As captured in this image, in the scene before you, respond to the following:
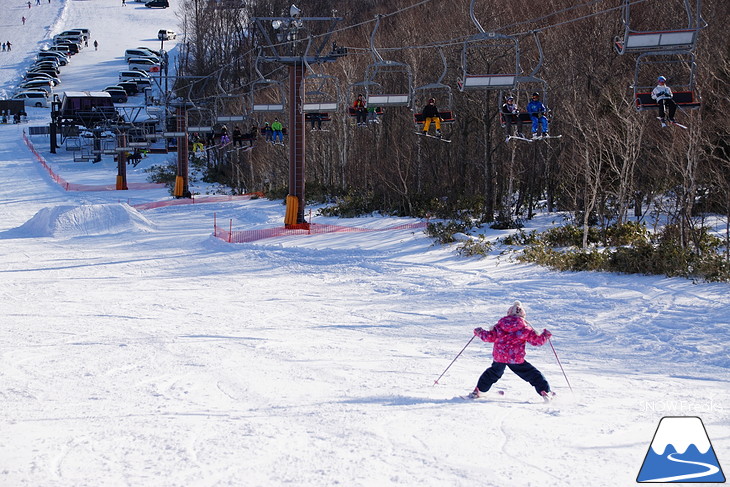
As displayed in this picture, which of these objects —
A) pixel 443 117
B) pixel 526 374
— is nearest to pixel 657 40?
pixel 526 374

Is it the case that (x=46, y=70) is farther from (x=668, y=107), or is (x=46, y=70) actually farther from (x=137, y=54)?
(x=668, y=107)

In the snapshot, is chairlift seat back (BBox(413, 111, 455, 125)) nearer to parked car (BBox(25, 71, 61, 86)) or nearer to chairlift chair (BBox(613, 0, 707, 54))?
chairlift chair (BBox(613, 0, 707, 54))

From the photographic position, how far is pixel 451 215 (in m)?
28.5

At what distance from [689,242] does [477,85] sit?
858cm

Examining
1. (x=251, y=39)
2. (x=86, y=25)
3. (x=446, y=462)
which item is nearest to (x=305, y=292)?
(x=446, y=462)

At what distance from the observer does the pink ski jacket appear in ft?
30.7

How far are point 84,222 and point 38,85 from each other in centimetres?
5523

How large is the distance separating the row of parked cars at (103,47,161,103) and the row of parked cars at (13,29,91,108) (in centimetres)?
662

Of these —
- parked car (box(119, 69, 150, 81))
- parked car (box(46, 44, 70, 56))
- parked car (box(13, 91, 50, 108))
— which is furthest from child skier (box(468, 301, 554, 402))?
parked car (box(46, 44, 70, 56))

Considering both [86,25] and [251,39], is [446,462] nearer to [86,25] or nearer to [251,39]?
[251,39]

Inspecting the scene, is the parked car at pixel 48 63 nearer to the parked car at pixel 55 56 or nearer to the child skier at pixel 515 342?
the parked car at pixel 55 56

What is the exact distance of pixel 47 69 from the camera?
272 feet

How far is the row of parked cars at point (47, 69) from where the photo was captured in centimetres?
7850

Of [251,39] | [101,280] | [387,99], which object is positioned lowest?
[101,280]
